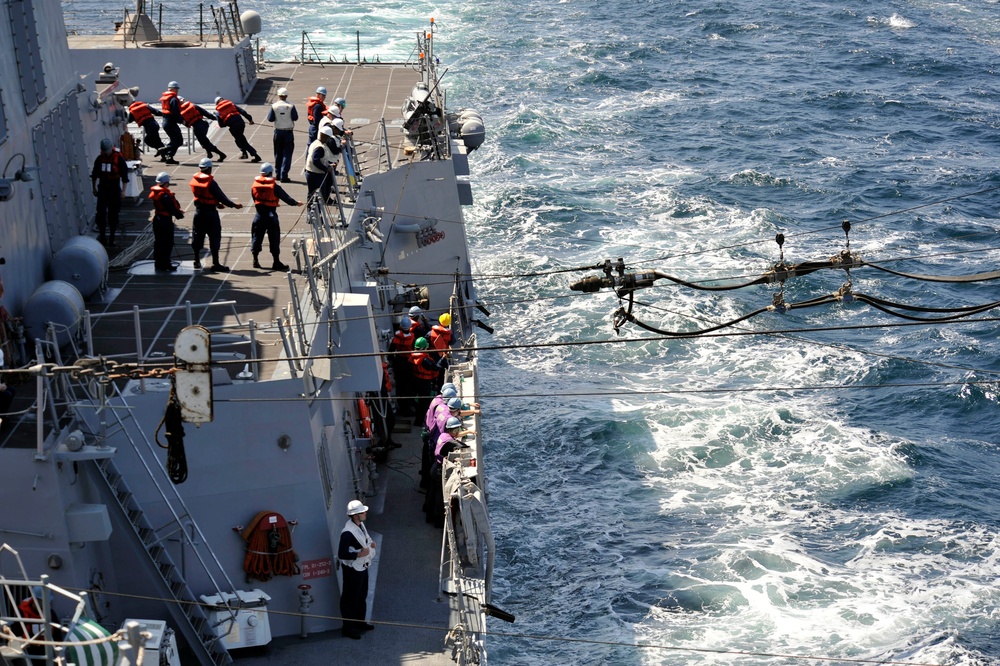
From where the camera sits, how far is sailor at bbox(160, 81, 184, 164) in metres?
22.2

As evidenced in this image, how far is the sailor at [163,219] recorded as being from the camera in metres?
16.5

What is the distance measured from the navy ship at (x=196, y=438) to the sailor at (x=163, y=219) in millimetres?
284

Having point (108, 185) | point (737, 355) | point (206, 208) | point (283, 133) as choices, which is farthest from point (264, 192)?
point (737, 355)

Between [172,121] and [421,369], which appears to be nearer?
[421,369]

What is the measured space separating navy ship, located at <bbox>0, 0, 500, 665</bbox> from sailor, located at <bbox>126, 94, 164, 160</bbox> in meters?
2.22

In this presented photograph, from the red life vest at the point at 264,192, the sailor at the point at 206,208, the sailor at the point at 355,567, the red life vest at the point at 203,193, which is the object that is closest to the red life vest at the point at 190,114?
the sailor at the point at 206,208

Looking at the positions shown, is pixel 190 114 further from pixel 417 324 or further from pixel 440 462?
pixel 440 462

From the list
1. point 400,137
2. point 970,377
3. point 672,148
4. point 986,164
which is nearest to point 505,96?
point 672,148

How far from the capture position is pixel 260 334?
14797mm

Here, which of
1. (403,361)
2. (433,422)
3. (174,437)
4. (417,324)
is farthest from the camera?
(417,324)

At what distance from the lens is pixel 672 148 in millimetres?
40812

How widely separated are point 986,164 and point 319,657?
31083 mm

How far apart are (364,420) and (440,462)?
2.33 m

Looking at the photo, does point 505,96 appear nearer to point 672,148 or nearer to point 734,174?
point 672,148
